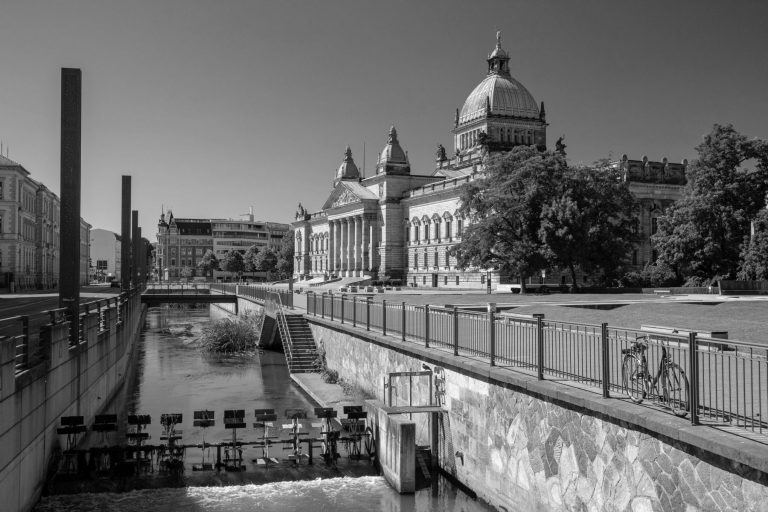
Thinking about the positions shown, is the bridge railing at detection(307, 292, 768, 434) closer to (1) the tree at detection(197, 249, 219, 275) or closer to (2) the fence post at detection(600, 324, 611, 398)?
(2) the fence post at detection(600, 324, 611, 398)

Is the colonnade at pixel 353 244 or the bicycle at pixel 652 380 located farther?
the colonnade at pixel 353 244

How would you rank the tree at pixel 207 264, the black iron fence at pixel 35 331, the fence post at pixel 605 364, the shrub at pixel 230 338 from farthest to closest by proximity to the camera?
the tree at pixel 207 264 → the shrub at pixel 230 338 → the black iron fence at pixel 35 331 → the fence post at pixel 605 364

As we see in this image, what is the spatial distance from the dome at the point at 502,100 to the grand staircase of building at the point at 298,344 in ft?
288

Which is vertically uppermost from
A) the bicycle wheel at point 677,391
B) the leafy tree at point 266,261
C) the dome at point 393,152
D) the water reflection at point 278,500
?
the dome at point 393,152

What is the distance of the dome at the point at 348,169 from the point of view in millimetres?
148375

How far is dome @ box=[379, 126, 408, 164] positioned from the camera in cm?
11831

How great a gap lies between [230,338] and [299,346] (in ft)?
36.0

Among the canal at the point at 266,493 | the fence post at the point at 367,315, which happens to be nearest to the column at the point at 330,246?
the fence post at the point at 367,315

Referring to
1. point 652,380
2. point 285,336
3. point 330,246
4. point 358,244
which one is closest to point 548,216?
point 285,336

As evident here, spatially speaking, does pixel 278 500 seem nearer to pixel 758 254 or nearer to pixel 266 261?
pixel 758 254

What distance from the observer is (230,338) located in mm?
42469

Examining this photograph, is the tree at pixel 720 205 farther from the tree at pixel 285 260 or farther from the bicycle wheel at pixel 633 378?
the tree at pixel 285 260

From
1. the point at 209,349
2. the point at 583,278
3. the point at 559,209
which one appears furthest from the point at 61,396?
the point at 583,278

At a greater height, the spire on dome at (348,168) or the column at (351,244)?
the spire on dome at (348,168)
